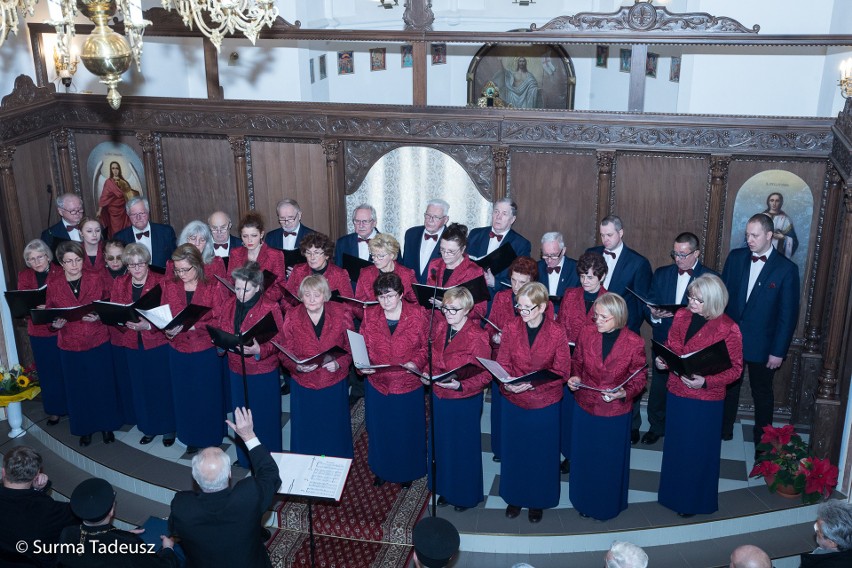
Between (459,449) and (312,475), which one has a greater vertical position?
(312,475)

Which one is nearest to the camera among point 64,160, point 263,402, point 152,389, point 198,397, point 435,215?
point 263,402

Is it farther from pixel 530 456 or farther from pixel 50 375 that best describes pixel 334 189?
pixel 530 456

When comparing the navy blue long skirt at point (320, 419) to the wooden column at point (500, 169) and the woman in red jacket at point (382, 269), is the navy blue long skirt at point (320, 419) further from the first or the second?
the wooden column at point (500, 169)

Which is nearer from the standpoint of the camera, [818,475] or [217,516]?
[217,516]

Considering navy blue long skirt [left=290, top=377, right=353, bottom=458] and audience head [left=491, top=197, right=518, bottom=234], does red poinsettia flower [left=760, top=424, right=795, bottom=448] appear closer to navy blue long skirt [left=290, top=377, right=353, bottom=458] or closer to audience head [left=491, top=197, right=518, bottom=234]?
audience head [left=491, top=197, right=518, bottom=234]

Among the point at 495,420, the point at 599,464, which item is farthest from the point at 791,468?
the point at 495,420

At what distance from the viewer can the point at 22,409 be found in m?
8.56

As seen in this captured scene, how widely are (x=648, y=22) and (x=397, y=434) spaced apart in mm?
4315

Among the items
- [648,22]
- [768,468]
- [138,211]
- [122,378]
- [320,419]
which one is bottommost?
[768,468]

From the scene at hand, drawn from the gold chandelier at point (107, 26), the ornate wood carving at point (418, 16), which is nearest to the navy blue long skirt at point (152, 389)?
the ornate wood carving at point (418, 16)

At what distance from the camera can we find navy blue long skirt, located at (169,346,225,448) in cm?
723

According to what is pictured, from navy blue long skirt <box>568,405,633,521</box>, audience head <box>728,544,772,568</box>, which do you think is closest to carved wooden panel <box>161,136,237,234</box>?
navy blue long skirt <box>568,405,633,521</box>

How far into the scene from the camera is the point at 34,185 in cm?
909

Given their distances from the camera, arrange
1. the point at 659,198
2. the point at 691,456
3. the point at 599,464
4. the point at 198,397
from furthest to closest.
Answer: the point at 659,198 < the point at 198,397 < the point at 691,456 < the point at 599,464
